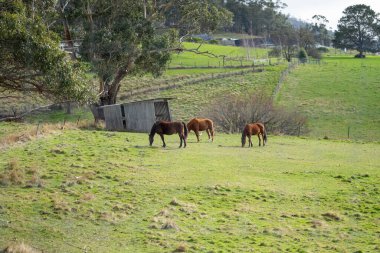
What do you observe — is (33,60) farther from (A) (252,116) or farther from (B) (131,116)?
(A) (252,116)

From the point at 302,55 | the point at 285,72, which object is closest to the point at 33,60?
the point at 285,72

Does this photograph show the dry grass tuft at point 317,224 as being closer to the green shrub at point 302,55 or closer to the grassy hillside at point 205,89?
the grassy hillside at point 205,89

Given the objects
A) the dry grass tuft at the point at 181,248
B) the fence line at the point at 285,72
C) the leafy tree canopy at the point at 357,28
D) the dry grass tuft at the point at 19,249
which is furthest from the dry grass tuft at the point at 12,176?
the leafy tree canopy at the point at 357,28

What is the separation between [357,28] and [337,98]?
6508 cm

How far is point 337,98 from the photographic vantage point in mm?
60062

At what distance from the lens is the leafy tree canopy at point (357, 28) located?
388 feet

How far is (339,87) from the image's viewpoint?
6544cm

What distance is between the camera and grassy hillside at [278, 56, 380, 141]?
48094 millimetres

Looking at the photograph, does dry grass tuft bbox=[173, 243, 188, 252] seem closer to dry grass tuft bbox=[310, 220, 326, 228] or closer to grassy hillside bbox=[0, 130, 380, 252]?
grassy hillside bbox=[0, 130, 380, 252]

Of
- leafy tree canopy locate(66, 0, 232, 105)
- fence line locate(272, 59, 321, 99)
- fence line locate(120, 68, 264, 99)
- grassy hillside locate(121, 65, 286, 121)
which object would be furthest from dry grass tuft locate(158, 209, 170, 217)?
fence line locate(120, 68, 264, 99)

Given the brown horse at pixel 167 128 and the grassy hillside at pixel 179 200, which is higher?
the brown horse at pixel 167 128

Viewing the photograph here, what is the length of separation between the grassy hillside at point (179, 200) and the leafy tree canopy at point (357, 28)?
99402mm

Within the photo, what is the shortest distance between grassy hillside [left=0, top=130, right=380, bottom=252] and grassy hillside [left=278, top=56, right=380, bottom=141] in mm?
22232

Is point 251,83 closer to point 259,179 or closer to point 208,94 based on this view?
point 208,94
